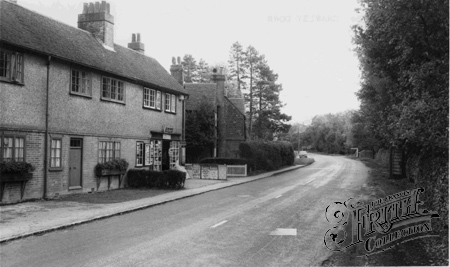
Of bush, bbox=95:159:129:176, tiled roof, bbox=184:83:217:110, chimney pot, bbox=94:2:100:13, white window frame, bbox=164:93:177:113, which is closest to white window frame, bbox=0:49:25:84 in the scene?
bush, bbox=95:159:129:176

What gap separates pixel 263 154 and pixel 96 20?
69.0ft

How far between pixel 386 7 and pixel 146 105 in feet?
58.1

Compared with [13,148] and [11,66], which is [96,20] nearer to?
→ [11,66]

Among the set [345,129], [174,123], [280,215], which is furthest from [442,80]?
[345,129]

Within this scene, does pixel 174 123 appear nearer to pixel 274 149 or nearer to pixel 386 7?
pixel 274 149

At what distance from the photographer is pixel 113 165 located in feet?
74.2

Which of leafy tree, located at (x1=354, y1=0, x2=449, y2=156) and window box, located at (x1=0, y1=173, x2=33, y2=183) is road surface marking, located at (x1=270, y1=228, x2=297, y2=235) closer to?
leafy tree, located at (x1=354, y1=0, x2=449, y2=156)

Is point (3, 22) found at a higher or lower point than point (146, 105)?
higher

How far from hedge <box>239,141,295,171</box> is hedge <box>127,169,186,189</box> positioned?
15.4 m

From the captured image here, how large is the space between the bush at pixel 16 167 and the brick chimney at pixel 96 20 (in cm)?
1088

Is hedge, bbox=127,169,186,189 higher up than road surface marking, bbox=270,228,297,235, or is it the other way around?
hedge, bbox=127,169,186,189

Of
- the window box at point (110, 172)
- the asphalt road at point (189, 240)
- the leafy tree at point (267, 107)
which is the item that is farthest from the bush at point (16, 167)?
the leafy tree at point (267, 107)

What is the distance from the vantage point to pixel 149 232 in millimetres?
11367

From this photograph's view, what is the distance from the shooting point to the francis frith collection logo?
10.1m
